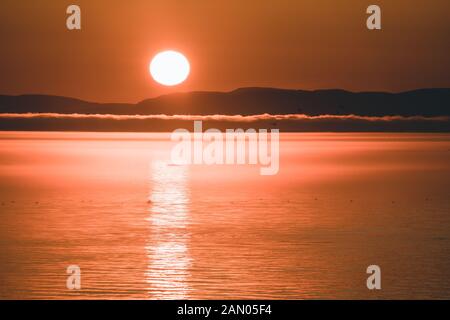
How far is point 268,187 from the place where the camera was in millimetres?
66375

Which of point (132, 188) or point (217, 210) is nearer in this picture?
point (217, 210)

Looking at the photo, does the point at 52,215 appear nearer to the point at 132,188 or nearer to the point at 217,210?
the point at 217,210

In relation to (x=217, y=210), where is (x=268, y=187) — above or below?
above

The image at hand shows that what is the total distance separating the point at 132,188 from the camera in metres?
65.0

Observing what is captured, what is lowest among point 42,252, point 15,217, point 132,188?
point 42,252

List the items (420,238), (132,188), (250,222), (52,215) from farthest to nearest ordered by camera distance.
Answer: (132,188), (52,215), (250,222), (420,238)

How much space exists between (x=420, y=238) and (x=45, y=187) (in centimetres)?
3695

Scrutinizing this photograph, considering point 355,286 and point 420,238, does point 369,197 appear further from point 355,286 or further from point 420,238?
point 355,286

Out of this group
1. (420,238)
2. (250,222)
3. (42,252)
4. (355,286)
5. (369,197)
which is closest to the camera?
(355,286)
